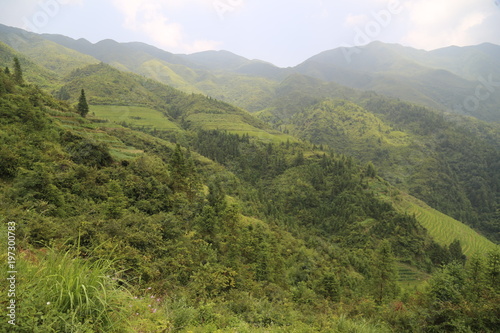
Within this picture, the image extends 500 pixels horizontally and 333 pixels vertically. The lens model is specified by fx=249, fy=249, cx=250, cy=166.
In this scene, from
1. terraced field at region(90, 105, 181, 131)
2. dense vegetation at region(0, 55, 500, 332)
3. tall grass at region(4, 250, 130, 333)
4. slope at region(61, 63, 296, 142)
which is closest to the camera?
tall grass at region(4, 250, 130, 333)

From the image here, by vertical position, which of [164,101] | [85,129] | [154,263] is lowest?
[154,263]

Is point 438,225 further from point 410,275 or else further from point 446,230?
point 410,275

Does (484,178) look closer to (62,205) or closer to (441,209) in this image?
(441,209)

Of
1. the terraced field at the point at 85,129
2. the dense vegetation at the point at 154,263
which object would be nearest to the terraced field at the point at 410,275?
the dense vegetation at the point at 154,263

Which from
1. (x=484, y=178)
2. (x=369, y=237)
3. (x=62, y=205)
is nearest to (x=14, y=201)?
(x=62, y=205)

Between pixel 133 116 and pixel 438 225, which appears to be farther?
pixel 133 116

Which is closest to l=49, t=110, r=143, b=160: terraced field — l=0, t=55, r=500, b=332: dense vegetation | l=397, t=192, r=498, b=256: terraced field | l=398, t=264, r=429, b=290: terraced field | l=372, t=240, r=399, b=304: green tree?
l=0, t=55, r=500, b=332: dense vegetation

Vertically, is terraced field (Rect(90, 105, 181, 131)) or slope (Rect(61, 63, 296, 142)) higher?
slope (Rect(61, 63, 296, 142))

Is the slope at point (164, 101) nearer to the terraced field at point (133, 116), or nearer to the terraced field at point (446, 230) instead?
the terraced field at point (133, 116)

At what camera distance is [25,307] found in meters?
3.18

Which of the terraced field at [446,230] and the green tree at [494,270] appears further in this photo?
the terraced field at [446,230]

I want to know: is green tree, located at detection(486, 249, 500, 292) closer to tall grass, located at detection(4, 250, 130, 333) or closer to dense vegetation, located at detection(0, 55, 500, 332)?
dense vegetation, located at detection(0, 55, 500, 332)

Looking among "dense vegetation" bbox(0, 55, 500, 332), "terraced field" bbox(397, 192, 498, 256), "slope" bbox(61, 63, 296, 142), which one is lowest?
"terraced field" bbox(397, 192, 498, 256)

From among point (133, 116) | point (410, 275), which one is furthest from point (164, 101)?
point (410, 275)
